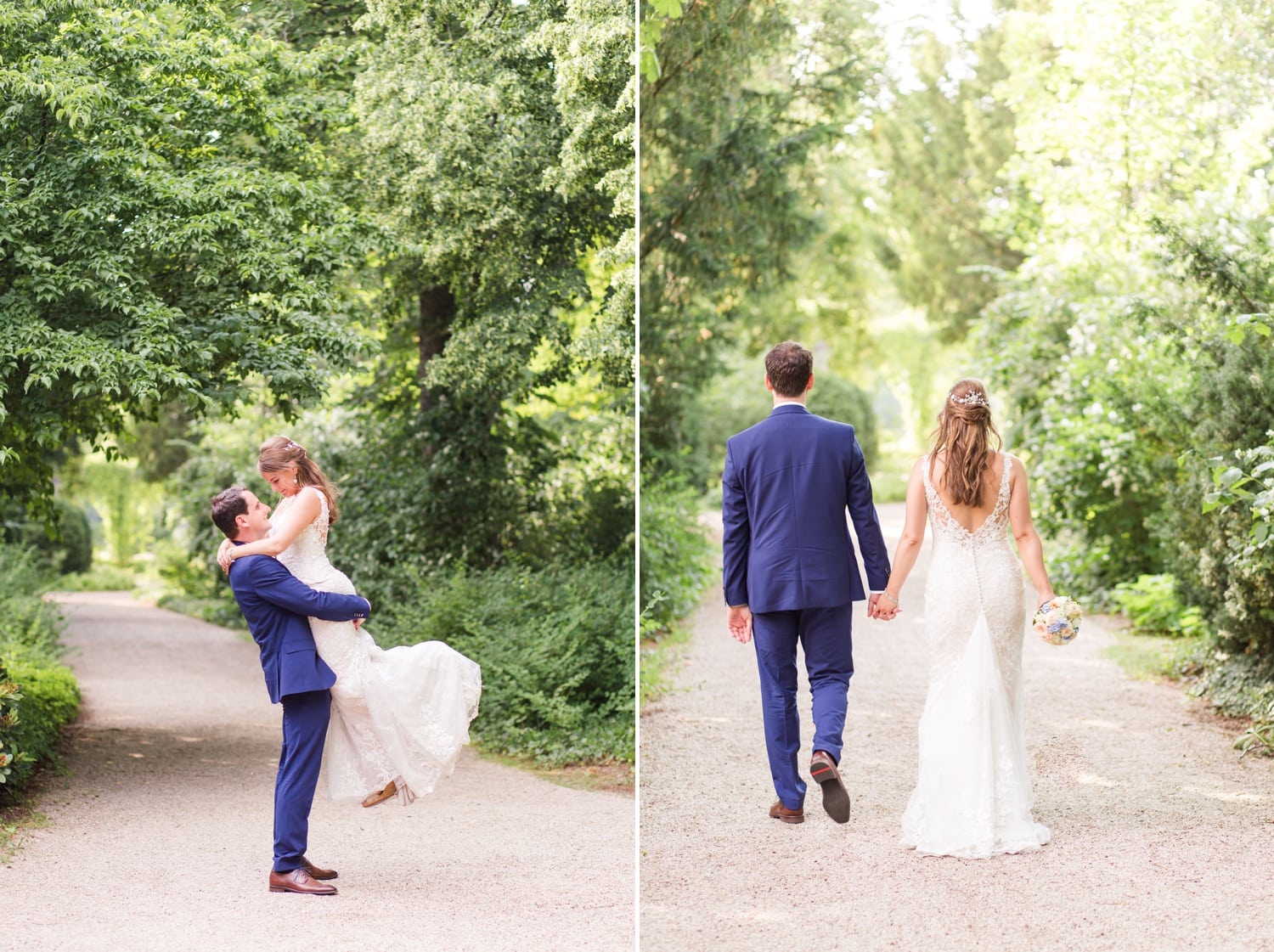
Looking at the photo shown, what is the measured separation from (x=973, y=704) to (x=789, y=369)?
1473 mm

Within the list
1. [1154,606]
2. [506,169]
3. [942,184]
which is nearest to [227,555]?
[506,169]

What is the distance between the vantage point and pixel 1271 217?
8.43 meters

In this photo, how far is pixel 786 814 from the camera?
531 centimetres

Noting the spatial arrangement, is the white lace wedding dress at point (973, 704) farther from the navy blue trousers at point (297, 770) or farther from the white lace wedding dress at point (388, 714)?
the navy blue trousers at point (297, 770)

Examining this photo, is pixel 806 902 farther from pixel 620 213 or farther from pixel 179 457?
pixel 179 457

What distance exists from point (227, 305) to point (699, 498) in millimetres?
10795

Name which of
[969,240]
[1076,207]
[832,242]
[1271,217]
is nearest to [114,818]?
[1271,217]

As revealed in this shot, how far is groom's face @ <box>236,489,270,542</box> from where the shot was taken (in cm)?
522

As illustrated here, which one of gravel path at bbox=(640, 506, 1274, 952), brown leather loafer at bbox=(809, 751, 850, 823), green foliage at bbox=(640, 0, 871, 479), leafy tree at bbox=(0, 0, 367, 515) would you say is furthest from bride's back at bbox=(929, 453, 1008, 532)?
green foliage at bbox=(640, 0, 871, 479)

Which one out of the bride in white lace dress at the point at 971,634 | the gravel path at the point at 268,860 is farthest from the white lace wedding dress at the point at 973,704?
the gravel path at the point at 268,860

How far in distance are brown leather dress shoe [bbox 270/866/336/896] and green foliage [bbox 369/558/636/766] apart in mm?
3340

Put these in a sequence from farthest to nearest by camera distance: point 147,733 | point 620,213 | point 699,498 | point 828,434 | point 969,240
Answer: point 969,240 → point 699,498 → point 147,733 → point 620,213 → point 828,434

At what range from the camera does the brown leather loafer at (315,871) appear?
5317 mm

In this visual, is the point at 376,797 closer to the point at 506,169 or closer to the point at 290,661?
the point at 290,661
